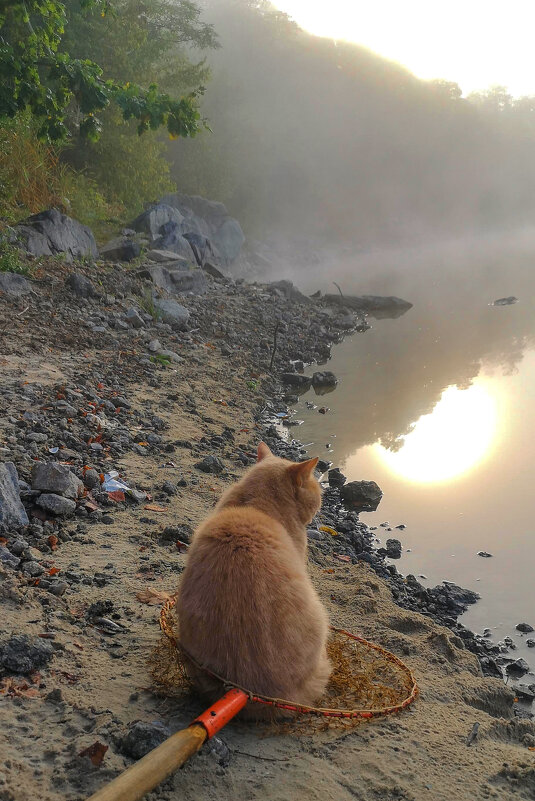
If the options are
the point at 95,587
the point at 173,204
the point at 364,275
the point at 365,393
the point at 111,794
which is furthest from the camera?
the point at 364,275

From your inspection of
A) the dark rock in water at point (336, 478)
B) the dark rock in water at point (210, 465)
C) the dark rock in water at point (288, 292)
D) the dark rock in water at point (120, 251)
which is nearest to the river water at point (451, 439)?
the dark rock in water at point (336, 478)

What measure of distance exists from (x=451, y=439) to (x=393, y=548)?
12.9 feet

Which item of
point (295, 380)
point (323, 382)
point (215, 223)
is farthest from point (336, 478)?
point (215, 223)

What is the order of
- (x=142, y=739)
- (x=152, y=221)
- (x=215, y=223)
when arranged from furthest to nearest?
(x=215, y=223), (x=152, y=221), (x=142, y=739)

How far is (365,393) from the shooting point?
12820 millimetres

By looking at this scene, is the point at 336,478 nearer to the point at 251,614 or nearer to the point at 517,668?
the point at 517,668

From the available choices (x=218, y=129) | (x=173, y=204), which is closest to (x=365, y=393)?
(x=173, y=204)

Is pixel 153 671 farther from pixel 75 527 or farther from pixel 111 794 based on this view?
pixel 75 527

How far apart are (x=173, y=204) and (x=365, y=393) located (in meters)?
16.6

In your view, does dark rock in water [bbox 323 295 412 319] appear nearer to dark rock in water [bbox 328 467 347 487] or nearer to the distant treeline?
the distant treeline

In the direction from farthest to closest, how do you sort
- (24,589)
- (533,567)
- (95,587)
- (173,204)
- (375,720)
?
1. (173,204)
2. (533,567)
3. (95,587)
4. (24,589)
5. (375,720)

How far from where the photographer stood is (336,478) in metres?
8.41

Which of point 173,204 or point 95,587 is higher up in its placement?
point 173,204

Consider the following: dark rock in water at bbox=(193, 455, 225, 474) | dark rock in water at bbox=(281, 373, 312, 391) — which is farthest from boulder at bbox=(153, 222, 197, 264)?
dark rock in water at bbox=(193, 455, 225, 474)
